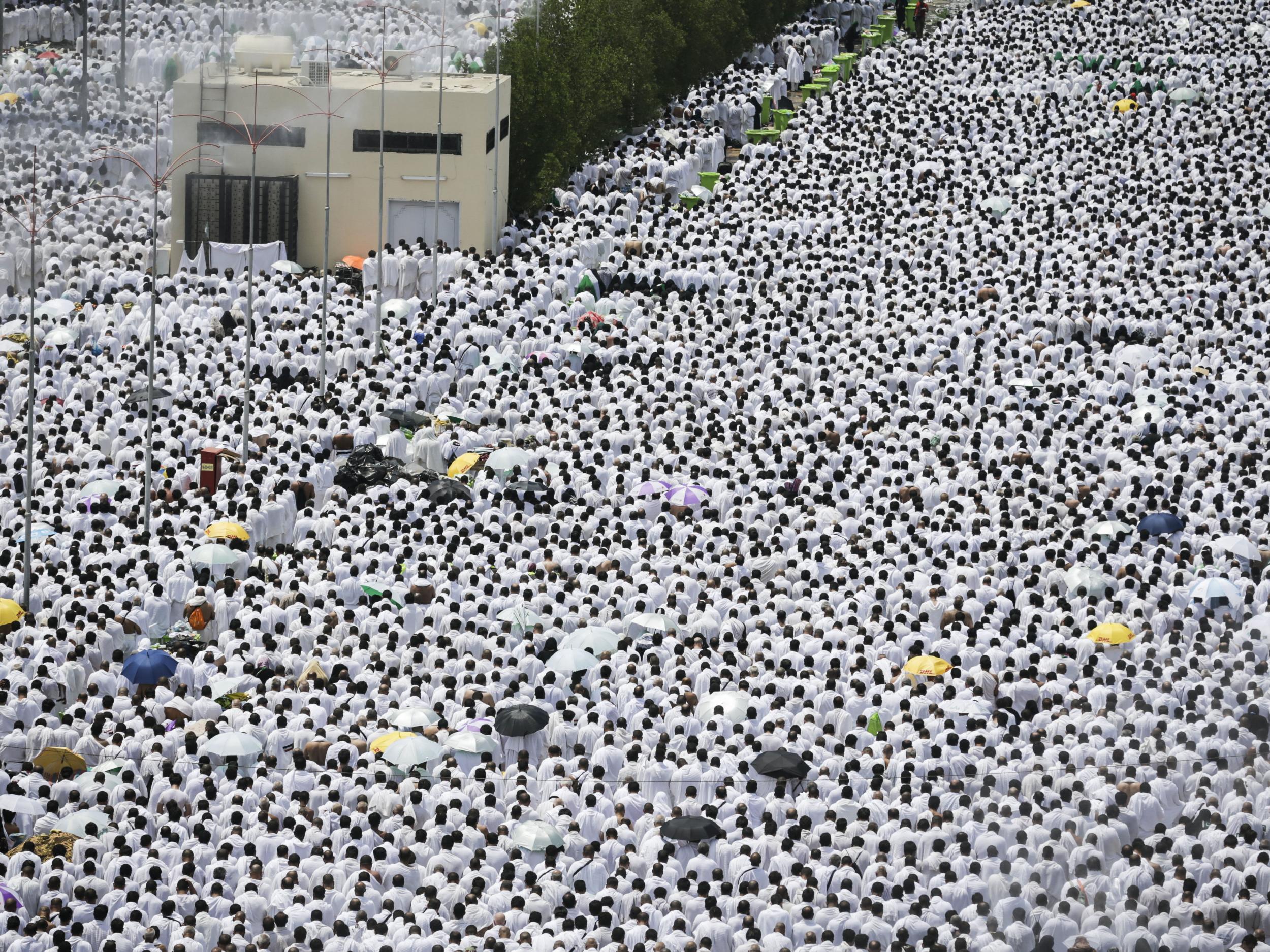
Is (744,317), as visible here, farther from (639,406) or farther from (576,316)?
(639,406)

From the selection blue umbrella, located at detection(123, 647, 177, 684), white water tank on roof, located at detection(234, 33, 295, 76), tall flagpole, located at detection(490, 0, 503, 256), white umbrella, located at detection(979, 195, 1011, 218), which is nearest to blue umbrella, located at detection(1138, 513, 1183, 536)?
blue umbrella, located at detection(123, 647, 177, 684)

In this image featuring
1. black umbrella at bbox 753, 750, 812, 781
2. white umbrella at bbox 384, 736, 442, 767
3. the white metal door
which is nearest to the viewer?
black umbrella at bbox 753, 750, 812, 781

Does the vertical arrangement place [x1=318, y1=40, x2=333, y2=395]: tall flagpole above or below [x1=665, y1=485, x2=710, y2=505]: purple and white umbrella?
above

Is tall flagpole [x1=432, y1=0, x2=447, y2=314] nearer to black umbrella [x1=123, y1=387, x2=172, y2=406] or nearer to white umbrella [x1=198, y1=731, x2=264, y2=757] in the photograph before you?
black umbrella [x1=123, y1=387, x2=172, y2=406]

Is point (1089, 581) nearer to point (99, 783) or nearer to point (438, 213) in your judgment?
point (99, 783)

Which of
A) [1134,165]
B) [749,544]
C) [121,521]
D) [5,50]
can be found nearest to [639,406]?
[749,544]
